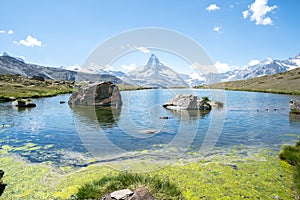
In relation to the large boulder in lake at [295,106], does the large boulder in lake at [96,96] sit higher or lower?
higher

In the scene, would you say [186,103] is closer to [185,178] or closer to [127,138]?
[127,138]

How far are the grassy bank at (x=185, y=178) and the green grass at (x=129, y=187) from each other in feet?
0.14

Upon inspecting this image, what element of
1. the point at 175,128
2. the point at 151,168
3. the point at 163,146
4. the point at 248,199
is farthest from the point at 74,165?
the point at 175,128

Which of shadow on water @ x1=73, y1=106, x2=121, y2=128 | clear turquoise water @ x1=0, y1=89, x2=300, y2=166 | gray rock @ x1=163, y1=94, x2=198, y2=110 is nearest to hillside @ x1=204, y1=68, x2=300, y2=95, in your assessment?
gray rock @ x1=163, y1=94, x2=198, y2=110

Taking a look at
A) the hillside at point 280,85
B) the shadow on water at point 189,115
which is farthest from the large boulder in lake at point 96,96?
the hillside at point 280,85

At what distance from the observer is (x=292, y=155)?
540 inches

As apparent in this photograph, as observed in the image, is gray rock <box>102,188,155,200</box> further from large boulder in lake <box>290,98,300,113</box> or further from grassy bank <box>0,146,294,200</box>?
large boulder in lake <box>290,98,300,113</box>

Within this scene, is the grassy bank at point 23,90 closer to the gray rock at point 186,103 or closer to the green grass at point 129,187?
the gray rock at point 186,103

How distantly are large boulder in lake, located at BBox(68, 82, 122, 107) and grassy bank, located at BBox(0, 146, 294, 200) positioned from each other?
103 feet

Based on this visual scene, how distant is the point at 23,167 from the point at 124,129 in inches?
477

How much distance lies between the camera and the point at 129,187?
8367 mm

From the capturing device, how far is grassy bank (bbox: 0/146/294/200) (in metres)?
9.51

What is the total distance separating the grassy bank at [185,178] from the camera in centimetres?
951

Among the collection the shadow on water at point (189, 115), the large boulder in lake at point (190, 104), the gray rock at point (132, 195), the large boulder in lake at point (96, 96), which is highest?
the large boulder in lake at point (96, 96)
